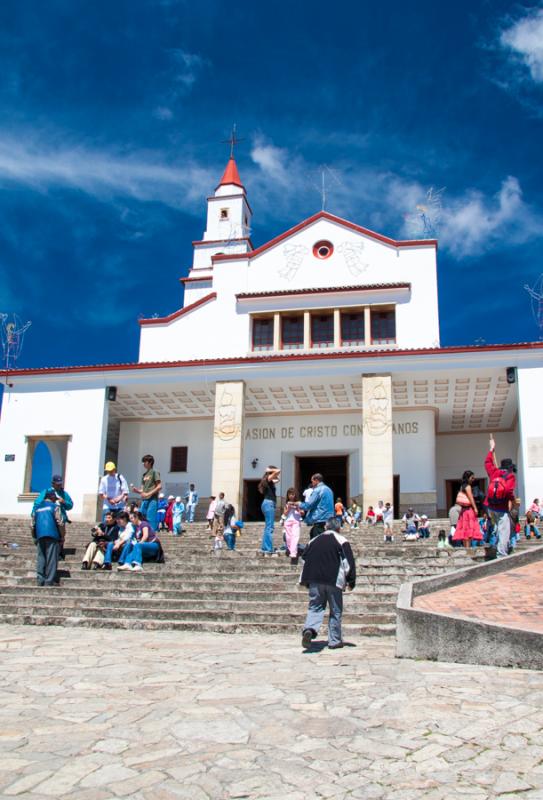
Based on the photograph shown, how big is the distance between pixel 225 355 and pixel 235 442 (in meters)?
4.77

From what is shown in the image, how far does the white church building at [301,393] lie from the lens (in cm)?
1991

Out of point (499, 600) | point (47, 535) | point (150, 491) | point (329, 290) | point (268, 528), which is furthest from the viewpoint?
point (329, 290)

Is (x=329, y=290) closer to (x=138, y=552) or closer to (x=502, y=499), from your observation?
(x=502, y=499)

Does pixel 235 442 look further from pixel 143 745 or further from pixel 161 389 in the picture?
pixel 143 745

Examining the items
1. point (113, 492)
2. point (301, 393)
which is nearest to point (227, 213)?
point (301, 393)

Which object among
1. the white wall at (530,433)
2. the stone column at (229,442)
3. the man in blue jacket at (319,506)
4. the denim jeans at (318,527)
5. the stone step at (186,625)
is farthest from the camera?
the stone column at (229,442)

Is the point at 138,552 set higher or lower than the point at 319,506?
lower

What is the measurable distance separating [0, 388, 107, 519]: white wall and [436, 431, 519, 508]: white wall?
39.7 feet

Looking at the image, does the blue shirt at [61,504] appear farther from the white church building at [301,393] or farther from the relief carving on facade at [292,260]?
the relief carving on facade at [292,260]

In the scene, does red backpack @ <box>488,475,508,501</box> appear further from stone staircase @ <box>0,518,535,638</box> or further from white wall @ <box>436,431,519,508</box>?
white wall @ <box>436,431,519,508</box>

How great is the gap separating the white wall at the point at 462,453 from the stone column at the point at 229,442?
877cm

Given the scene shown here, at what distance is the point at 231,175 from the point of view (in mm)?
42906

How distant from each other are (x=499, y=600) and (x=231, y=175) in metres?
38.4

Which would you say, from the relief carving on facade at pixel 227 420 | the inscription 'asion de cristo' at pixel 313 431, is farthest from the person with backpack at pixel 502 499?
the inscription 'asion de cristo' at pixel 313 431
